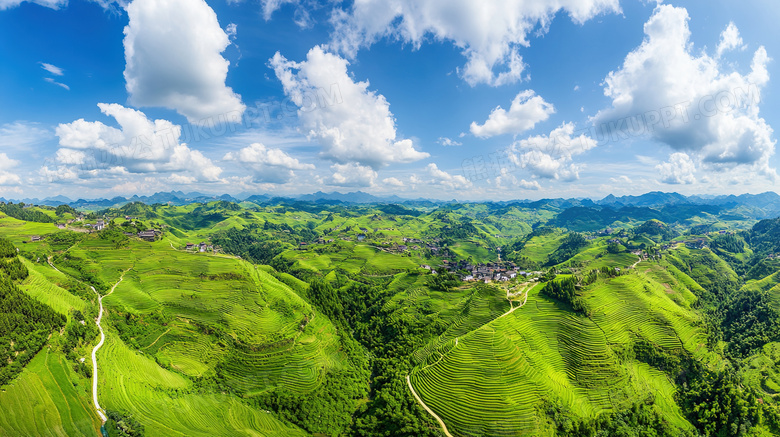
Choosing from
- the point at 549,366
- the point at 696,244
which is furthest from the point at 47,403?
the point at 696,244

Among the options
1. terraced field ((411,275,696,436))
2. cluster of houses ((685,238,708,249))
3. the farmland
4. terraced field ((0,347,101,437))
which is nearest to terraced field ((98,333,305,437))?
the farmland

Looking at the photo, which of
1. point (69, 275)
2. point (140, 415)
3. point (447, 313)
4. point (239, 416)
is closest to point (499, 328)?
point (447, 313)

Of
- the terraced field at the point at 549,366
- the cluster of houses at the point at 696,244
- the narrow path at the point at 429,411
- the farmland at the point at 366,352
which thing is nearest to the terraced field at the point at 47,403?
the farmland at the point at 366,352

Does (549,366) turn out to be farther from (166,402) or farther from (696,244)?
(696,244)

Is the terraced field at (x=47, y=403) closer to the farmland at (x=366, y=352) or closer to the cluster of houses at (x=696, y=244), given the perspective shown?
the farmland at (x=366, y=352)

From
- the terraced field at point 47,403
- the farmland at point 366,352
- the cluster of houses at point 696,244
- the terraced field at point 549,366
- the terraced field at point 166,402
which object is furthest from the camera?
the cluster of houses at point 696,244

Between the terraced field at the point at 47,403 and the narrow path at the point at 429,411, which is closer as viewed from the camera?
the terraced field at the point at 47,403
